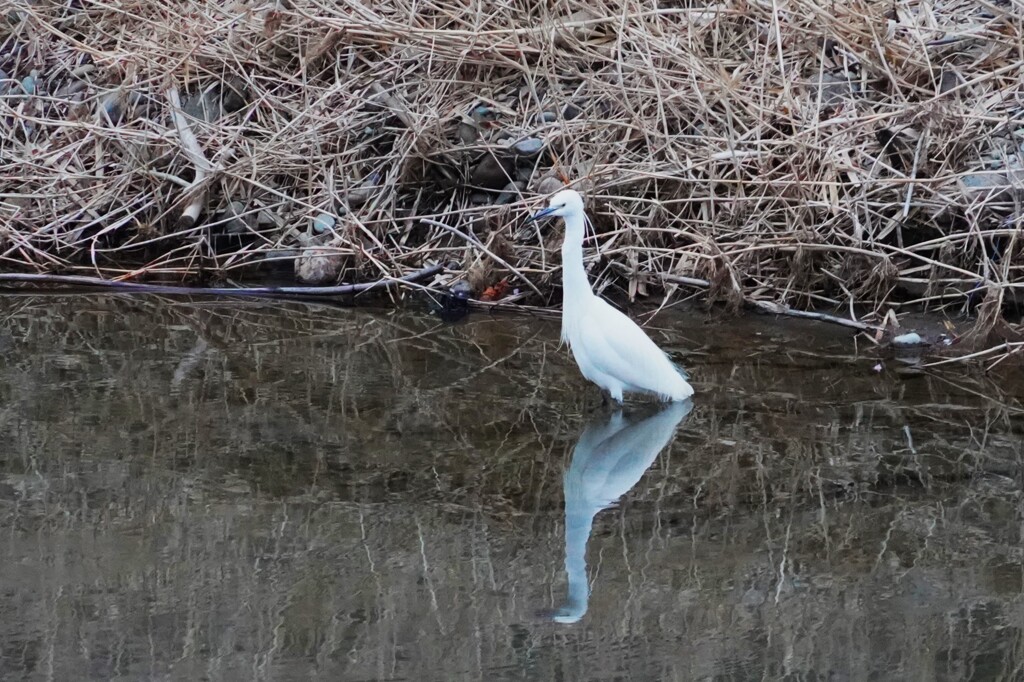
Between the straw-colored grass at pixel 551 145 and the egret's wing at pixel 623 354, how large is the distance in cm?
117

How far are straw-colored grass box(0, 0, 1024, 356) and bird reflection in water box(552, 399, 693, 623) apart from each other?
54.2 inches

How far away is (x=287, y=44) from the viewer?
7.54 meters

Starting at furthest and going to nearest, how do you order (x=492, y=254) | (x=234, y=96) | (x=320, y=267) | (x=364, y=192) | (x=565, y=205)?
(x=234, y=96)
(x=364, y=192)
(x=320, y=267)
(x=492, y=254)
(x=565, y=205)

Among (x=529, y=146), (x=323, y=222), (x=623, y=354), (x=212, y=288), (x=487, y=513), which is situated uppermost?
(x=487, y=513)

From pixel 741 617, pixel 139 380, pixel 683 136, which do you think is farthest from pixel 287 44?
pixel 741 617

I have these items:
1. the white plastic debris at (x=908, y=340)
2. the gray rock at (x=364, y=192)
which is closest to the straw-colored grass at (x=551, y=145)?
the gray rock at (x=364, y=192)

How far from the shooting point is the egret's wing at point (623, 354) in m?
4.83

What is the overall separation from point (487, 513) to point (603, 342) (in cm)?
118

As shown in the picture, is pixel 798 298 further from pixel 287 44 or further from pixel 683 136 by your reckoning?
pixel 287 44

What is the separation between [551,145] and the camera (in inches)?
265

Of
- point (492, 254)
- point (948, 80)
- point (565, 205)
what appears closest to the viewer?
point (565, 205)

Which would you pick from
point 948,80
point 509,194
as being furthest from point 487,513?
point 948,80

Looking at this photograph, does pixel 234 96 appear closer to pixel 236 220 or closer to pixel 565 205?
pixel 236 220

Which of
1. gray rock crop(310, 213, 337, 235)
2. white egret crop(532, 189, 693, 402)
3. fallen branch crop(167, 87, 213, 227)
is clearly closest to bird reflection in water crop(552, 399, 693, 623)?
white egret crop(532, 189, 693, 402)
